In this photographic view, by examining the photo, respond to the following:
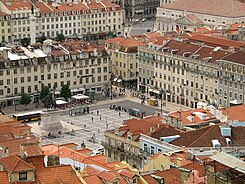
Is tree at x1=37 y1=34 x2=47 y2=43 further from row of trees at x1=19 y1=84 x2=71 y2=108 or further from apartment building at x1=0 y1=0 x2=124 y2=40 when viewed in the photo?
row of trees at x1=19 y1=84 x2=71 y2=108

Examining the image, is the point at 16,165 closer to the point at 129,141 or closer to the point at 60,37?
the point at 129,141

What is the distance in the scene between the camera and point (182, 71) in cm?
14162

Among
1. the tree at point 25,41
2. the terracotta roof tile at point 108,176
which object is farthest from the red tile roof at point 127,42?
the terracotta roof tile at point 108,176

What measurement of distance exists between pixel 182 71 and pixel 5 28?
2350 inches

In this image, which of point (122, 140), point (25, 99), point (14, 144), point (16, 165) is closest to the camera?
point (16, 165)

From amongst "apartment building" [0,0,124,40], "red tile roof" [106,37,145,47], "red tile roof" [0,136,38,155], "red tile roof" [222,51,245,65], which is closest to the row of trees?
"red tile roof" [106,37,145,47]

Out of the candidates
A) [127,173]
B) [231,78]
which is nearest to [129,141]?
[127,173]

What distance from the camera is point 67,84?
146 metres

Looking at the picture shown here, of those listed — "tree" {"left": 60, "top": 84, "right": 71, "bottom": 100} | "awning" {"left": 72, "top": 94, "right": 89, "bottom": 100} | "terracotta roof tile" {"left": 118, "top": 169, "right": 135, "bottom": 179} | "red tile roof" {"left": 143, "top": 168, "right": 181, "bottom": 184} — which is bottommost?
"awning" {"left": 72, "top": 94, "right": 89, "bottom": 100}

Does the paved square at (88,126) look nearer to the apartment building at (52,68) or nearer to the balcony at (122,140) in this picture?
the apartment building at (52,68)

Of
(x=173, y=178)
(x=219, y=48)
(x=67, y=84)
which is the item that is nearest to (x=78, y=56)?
(x=67, y=84)

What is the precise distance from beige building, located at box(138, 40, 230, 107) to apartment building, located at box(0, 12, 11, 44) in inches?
1833

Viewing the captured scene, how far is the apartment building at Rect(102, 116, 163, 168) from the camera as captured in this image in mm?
86875

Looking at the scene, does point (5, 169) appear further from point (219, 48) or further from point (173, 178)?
point (219, 48)
